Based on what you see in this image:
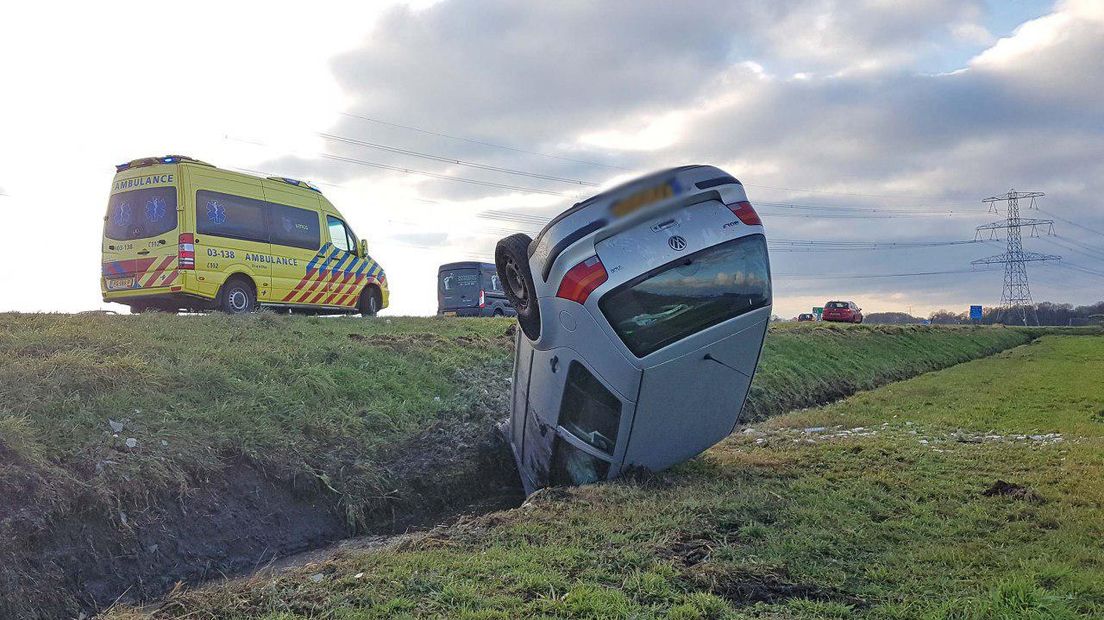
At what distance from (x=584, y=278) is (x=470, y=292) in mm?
18688

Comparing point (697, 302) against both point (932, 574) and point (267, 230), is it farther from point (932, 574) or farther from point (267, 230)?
point (267, 230)

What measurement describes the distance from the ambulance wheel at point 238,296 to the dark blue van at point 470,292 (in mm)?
10331

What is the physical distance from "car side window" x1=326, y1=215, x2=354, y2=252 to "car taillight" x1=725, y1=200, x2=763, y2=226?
441 inches

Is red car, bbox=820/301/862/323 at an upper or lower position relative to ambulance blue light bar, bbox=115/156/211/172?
lower

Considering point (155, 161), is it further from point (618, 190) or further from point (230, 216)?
point (618, 190)

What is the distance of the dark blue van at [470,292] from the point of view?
24359 mm

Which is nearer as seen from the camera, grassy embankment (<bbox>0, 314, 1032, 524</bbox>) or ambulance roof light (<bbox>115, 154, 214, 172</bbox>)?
grassy embankment (<bbox>0, 314, 1032, 524</bbox>)

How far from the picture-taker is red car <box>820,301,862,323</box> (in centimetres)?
4959

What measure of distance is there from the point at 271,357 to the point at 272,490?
2.48m

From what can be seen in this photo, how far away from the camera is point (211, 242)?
43.7 ft

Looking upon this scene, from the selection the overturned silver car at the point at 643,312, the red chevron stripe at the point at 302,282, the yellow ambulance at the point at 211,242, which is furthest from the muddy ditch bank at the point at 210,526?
the red chevron stripe at the point at 302,282

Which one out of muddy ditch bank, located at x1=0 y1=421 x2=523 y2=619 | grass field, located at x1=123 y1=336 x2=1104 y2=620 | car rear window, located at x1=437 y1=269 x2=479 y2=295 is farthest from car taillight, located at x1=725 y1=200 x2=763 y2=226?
car rear window, located at x1=437 y1=269 x2=479 y2=295

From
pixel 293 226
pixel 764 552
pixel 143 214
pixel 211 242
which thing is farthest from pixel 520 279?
pixel 293 226

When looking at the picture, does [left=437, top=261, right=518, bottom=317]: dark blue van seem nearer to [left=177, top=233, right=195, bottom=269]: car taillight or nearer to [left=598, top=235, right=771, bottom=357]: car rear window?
[left=177, top=233, right=195, bottom=269]: car taillight
